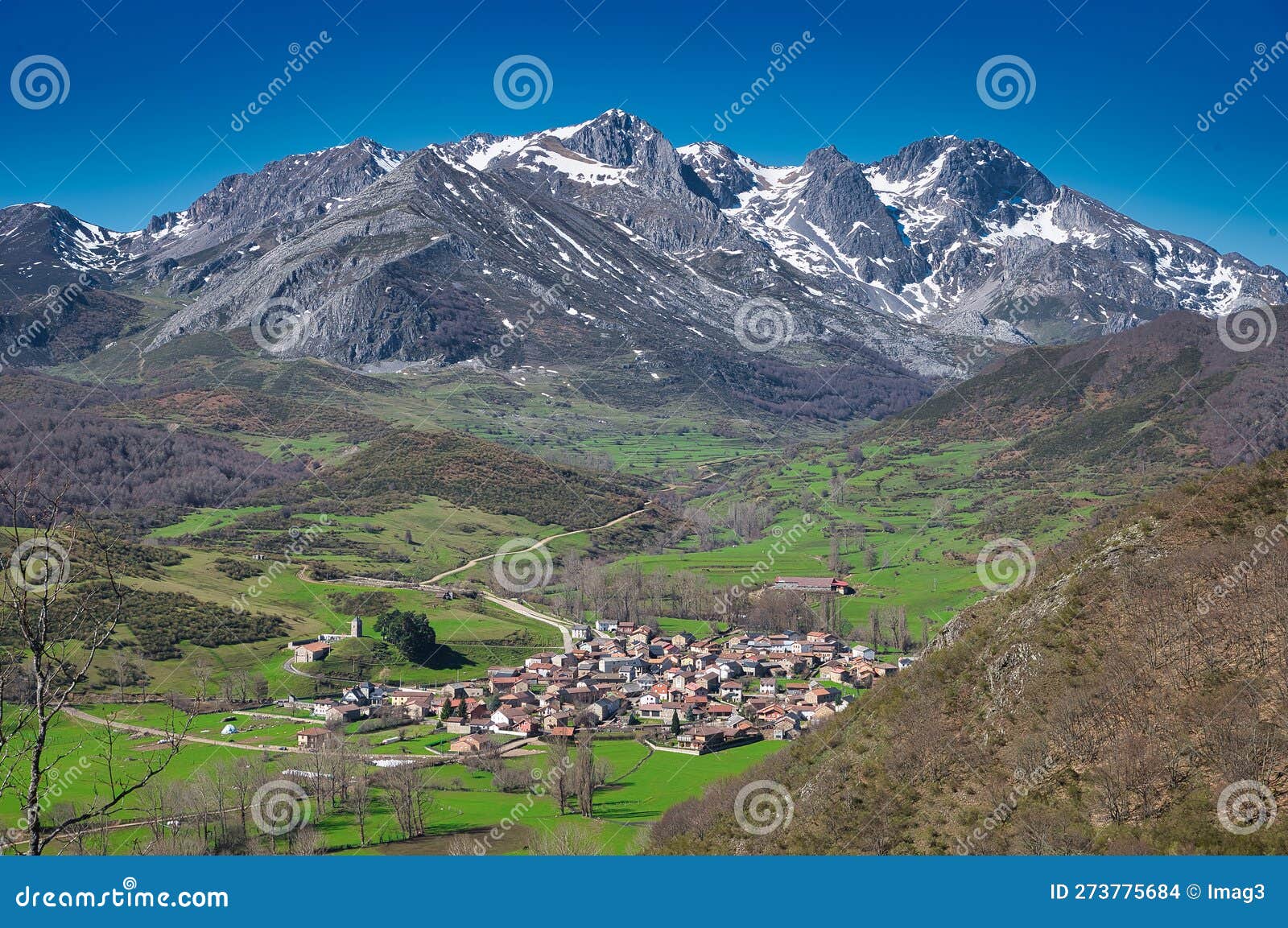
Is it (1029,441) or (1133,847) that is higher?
(1029,441)

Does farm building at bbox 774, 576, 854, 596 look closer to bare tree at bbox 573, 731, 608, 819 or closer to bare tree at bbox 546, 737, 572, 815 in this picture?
bare tree at bbox 546, 737, 572, 815

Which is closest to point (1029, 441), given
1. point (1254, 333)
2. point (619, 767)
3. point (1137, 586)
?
point (1254, 333)

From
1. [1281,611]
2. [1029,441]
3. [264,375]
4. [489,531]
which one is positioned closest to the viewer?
[1281,611]

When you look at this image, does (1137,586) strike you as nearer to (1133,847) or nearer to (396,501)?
(1133,847)

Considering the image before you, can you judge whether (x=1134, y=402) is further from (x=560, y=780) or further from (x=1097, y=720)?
(x=1097, y=720)

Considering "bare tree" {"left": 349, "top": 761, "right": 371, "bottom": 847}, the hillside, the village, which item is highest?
the hillside

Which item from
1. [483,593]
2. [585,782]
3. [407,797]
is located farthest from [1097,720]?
[483,593]

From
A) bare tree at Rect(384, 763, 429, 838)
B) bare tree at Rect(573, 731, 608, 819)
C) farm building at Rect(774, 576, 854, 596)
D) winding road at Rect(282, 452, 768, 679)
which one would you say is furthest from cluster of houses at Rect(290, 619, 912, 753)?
farm building at Rect(774, 576, 854, 596)
